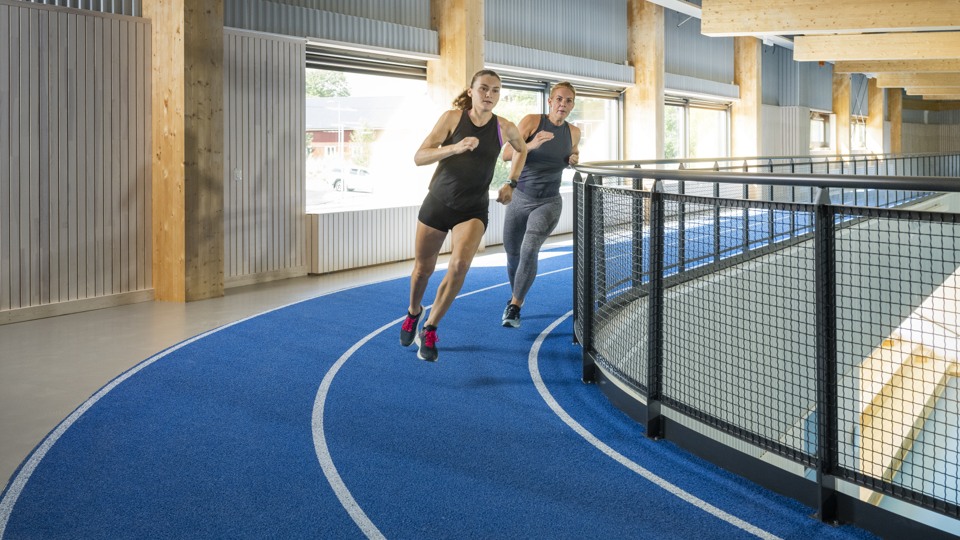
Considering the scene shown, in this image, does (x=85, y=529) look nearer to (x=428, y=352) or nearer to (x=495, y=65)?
(x=428, y=352)

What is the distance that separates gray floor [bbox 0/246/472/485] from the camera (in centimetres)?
548

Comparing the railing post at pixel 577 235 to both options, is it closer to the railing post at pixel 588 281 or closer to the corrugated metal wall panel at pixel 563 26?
the railing post at pixel 588 281

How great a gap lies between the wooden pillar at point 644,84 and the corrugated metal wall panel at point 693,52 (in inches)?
37.4

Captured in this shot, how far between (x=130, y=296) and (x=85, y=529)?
253 inches

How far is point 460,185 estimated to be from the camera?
6.61m

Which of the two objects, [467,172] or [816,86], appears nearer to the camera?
[467,172]

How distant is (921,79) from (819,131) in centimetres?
466

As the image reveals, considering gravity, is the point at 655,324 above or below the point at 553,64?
below

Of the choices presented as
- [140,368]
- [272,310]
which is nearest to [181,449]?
[140,368]

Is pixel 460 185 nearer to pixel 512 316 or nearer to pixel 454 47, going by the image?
pixel 512 316

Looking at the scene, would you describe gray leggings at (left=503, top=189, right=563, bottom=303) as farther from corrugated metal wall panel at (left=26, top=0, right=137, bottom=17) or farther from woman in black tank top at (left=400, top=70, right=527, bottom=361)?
corrugated metal wall panel at (left=26, top=0, right=137, bottom=17)

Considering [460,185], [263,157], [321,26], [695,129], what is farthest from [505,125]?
[695,129]

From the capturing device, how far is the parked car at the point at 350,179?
12.7m

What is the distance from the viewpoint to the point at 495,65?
1505 cm
